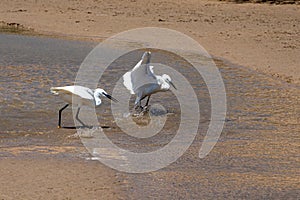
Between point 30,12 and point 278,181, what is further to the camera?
point 30,12

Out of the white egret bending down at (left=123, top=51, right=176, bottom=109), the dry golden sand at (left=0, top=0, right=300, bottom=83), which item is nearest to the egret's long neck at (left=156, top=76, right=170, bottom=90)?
the white egret bending down at (left=123, top=51, right=176, bottom=109)

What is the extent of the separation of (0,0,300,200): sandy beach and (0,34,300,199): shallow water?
0.01 meters

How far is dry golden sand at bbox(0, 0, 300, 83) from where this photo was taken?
14797mm

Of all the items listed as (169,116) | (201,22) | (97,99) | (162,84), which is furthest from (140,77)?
(201,22)

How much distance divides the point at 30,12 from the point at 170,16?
12.0 feet

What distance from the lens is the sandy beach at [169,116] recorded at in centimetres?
624

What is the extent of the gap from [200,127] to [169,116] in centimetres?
71

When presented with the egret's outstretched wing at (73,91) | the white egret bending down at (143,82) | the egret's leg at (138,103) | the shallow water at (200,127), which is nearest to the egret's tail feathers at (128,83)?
the white egret bending down at (143,82)

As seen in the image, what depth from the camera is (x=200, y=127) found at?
867 cm

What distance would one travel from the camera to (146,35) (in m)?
16.7

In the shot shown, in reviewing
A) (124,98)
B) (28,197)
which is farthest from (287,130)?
(28,197)

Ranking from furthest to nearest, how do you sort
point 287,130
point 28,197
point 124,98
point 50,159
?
point 124,98 → point 287,130 → point 50,159 → point 28,197

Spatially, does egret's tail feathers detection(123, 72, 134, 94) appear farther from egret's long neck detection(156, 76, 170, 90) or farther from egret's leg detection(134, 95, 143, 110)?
egret's long neck detection(156, 76, 170, 90)

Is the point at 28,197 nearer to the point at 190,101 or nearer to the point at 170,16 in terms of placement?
the point at 190,101
